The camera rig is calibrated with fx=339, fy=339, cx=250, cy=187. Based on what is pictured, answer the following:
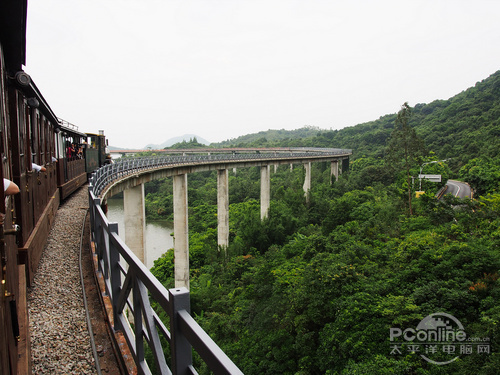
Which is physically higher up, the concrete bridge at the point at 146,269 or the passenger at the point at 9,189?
the passenger at the point at 9,189

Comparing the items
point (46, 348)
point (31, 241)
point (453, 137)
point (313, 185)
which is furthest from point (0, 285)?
point (453, 137)

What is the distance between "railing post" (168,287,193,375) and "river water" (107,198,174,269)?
3806 centimetres

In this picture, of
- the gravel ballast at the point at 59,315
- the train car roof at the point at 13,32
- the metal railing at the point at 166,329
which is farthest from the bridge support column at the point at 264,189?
the metal railing at the point at 166,329

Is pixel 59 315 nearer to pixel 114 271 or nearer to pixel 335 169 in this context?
pixel 114 271

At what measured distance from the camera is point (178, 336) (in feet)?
6.13

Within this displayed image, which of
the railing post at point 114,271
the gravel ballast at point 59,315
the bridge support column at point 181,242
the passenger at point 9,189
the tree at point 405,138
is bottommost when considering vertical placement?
the bridge support column at point 181,242

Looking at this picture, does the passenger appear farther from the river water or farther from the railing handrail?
the river water

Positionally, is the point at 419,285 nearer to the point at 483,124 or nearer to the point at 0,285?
the point at 0,285

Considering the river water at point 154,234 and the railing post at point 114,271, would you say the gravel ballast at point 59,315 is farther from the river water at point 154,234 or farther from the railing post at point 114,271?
the river water at point 154,234

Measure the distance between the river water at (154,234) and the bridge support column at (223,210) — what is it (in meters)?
8.93

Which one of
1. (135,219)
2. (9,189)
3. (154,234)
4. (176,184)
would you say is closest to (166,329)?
(9,189)

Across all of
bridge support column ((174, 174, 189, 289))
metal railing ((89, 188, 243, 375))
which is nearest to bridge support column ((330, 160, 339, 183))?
bridge support column ((174, 174, 189, 289))

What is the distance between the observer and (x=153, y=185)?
79750mm

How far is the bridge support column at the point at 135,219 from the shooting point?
21.1 metres
